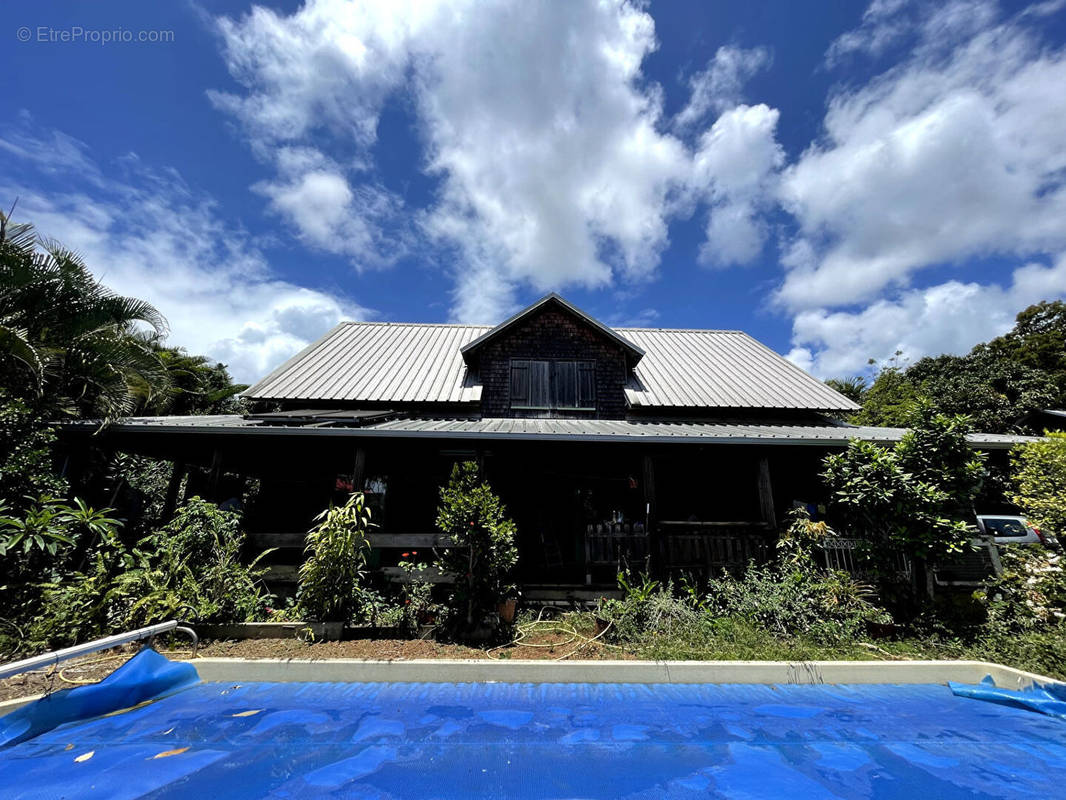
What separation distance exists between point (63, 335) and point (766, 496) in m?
13.9

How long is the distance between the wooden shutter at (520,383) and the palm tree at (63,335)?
26.8ft

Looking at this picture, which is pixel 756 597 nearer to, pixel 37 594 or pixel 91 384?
pixel 37 594

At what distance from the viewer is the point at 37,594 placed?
6.29 metres

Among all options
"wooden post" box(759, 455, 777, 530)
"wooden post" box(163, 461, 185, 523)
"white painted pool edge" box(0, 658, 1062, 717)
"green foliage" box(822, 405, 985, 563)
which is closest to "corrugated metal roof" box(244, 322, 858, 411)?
"wooden post" box(163, 461, 185, 523)

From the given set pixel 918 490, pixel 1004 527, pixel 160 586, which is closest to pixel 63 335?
pixel 160 586

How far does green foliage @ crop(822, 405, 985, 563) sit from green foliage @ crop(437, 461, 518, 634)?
5.48 metres

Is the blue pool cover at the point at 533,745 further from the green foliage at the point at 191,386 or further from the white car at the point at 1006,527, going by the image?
the green foliage at the point at 191,386

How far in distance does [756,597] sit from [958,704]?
2397 millimetres

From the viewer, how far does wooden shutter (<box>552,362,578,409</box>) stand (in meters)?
12.2

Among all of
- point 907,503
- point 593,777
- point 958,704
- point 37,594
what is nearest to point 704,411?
point 907,503

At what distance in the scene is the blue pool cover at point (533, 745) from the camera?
10.9 ft

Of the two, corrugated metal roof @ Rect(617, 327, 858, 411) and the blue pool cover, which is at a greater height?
corrugated metal roof @ Rect(617, 327, 858, 411)

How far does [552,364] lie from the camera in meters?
12.6

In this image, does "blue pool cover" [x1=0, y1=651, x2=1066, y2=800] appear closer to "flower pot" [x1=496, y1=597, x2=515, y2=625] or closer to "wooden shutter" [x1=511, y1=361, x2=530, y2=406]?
"flower pot" [x1=496, y1=597, x2=515, y2=625]
